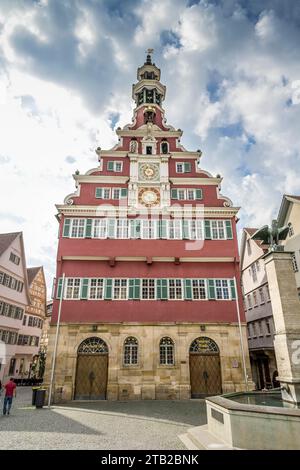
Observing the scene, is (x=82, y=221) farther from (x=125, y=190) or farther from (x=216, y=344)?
(x=216, y=344)

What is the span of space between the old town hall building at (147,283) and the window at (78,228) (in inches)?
2.7

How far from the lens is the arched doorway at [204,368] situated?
17.3 m

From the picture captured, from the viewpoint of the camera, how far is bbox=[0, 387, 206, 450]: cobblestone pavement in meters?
8.12

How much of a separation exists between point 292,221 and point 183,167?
1025 cm

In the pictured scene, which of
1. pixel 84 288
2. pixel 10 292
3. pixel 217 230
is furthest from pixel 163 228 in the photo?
pixel 10 292

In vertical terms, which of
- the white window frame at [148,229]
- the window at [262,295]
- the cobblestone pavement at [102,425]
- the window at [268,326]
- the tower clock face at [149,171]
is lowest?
the cobblestone pavement at [102,425]

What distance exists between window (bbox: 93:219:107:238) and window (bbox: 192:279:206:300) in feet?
23.4

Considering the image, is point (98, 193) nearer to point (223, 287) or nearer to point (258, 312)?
point (223, 287)

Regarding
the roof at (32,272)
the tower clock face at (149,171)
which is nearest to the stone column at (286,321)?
the tower clock face at (149,171)

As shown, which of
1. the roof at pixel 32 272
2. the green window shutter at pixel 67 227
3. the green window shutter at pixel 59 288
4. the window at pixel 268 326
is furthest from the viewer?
the roof at pixel 32 272

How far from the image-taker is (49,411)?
1387cm

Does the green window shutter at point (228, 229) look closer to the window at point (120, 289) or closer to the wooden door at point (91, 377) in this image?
the window at point (120, 289)

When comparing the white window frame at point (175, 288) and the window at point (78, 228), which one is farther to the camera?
the window at point (78, 228)

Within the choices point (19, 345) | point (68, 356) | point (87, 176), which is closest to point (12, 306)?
point (19, 345)
